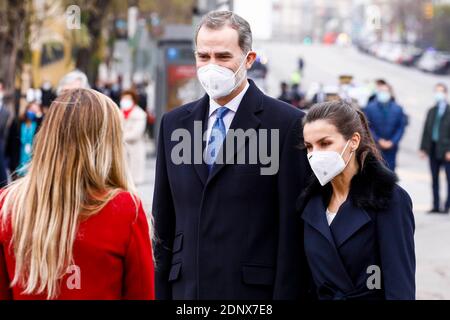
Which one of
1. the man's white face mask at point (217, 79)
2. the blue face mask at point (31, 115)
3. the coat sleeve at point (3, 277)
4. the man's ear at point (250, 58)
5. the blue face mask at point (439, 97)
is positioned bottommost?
the blue face mask at point (31, 115)

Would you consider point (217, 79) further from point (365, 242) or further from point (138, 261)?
point (138, 261)

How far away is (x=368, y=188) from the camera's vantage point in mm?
4914

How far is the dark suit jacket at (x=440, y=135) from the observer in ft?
55.0

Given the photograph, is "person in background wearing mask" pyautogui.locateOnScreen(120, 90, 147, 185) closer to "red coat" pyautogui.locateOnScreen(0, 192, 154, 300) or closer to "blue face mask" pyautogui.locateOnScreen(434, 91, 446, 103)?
"blue face mask" pyautogui.locateOnScreen(434, 91, 446, 103)

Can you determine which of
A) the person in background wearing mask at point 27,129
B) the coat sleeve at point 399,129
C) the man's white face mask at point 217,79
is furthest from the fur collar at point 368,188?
the coat sleeve at point 399,129

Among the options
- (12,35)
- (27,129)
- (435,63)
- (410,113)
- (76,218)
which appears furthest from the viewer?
(435,63)

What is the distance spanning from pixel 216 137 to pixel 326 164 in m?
0.53

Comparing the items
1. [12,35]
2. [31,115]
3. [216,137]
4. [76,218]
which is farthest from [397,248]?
[12,35]

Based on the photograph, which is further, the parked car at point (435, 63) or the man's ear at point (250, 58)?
the parked car at point (435, 63)

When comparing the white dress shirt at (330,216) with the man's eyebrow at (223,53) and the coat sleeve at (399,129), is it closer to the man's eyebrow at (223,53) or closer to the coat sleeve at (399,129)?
the man's eyebrow at (223,53)

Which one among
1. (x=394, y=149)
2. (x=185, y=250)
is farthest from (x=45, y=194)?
(x=394, y=149)

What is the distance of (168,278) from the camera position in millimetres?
5152

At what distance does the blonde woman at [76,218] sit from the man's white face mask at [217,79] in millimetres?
1139

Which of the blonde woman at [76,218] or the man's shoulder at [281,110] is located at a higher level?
the man's shoulder at [281,110]
